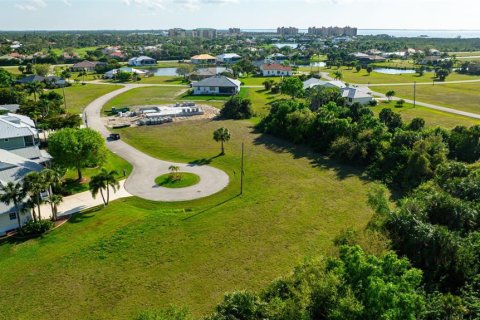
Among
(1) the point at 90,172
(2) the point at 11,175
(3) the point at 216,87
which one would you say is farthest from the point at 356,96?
(2) the point at 11,175

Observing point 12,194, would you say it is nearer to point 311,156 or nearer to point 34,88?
point 311,156

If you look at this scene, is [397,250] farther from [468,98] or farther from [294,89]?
[468,98]

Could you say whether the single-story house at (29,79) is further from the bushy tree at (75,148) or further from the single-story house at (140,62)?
the bushy tree at (75,148)

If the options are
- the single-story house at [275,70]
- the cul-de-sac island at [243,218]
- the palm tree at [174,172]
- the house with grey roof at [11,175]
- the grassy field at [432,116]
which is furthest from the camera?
the single-story house at [275,70]

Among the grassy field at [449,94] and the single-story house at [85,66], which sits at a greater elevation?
the single-story house at [85,66]

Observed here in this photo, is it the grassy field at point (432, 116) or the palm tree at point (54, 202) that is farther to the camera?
the grassy field at point (432, 116)

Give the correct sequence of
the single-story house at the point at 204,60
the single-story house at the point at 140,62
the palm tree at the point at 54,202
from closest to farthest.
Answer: the palm tree at the point at 54,202 < the single-story house at the point at 140,62 < the single-story house at the point at 204,60

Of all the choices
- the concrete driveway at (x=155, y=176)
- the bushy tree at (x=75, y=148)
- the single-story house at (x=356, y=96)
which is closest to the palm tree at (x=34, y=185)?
the bushy tree at (x=75, y=148)

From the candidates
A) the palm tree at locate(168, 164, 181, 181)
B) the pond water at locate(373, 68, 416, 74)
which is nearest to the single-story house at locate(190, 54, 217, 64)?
the pond water at locate(373, 68, 416, 74)
